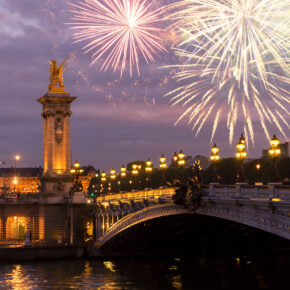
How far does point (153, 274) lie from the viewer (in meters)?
58.0

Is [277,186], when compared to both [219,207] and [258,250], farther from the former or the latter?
[258,250]

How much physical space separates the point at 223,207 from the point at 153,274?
18.9 meters

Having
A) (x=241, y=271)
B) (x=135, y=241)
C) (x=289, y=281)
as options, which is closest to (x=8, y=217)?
(x=135, y=241)

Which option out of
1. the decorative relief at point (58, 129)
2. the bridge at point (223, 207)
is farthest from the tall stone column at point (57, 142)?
the bridge at point (223, 207)

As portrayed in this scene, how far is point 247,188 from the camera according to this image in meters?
37.9

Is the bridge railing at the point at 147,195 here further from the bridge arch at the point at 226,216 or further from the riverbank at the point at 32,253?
the riverbank at the point at 32,253

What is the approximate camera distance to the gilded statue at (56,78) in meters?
89.0

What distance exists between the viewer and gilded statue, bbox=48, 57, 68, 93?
8900 centimetres

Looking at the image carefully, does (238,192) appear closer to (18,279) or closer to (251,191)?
(251,191)

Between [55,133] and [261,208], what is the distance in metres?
55.1

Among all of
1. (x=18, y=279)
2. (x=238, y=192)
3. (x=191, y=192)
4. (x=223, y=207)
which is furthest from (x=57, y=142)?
(x=238, y=192)

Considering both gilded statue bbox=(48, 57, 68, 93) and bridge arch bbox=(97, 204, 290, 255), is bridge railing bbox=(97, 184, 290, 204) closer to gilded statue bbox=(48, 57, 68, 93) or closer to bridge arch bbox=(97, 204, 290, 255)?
bridge arch bbox=(97, 204, 290, 255)

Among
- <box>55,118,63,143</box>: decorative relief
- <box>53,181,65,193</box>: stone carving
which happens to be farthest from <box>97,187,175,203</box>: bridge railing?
<box>55,118,63,143</box>: decorative relief

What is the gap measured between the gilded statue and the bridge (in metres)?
22.9
